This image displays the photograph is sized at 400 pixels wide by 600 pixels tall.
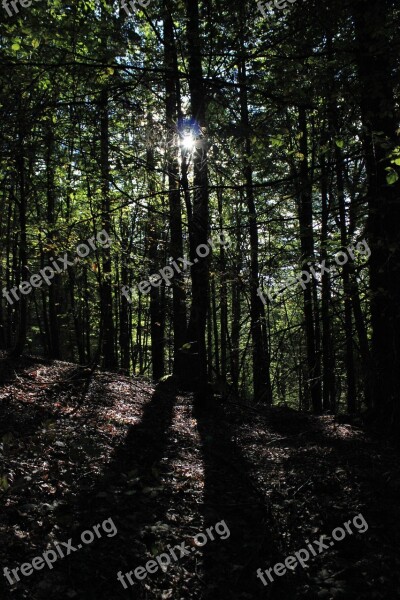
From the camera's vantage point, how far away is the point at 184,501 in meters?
5.45

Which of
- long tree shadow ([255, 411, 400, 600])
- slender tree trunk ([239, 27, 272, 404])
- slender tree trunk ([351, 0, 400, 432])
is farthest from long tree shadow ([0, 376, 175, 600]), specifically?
slender tree trunk ([351, 0, 400, 432])

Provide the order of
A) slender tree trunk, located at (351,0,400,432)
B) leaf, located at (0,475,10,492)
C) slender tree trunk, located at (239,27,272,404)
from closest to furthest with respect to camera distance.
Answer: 1. leaf, located at (0,475,10,492)
2. slender tree trunk, located at (351,0,400,432)
3. slender tree trunk, located at (239,27,272,404)

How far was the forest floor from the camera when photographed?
12.7ft

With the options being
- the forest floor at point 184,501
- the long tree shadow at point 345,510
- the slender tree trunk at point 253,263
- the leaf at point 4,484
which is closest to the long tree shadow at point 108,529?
the forest floor at point 184,501
